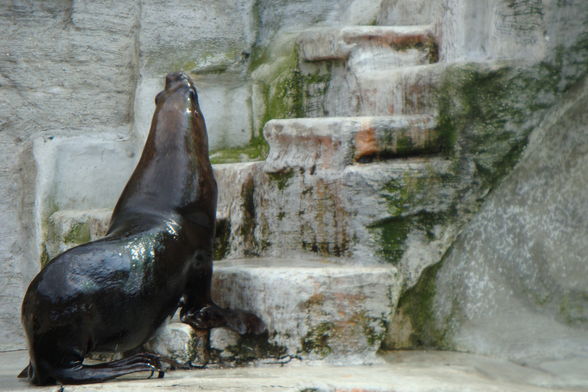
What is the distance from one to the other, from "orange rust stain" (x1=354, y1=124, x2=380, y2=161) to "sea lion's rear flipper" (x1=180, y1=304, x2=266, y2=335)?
2.67 feet

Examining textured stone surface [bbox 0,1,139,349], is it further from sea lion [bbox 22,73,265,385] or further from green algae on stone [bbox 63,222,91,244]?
sea lion [bbox 22,73,265,385]

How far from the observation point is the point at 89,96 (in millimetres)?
6062

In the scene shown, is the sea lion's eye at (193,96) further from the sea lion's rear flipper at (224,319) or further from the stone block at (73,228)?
the sea lion's rear flipper at (224,319)

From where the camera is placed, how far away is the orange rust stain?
418 cm

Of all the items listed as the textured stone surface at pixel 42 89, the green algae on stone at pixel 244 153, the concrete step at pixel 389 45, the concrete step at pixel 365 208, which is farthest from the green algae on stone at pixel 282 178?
the textured stone surface at pixel 42 89

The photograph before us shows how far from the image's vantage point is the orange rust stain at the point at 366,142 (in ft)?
13.7

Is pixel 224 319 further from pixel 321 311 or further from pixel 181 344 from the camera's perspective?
pixel 321 311

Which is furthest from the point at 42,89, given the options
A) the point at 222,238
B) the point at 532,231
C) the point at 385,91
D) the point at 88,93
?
the point at 532,231

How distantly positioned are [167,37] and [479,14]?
2338 mm

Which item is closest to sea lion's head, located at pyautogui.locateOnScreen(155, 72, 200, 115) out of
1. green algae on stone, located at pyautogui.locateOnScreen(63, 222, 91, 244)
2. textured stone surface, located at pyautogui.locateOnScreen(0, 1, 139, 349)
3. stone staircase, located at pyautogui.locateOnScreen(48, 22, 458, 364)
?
stone staircase, located at pyautogui.locateOnScreen(48, 22, 458, 364)

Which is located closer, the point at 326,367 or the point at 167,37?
the point at 326,367

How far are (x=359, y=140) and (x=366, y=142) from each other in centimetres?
3

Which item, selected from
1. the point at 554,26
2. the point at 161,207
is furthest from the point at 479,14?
the point at 161,207

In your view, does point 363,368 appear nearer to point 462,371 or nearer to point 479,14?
point 462,371
